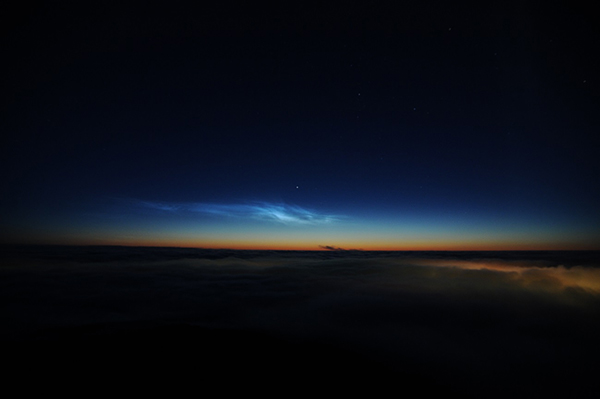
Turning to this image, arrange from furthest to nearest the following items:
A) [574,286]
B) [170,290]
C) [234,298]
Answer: [574,286] < [170,290] < [234,298]

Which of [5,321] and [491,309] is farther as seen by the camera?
[491,309]

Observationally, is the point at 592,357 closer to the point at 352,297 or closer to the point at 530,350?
the point at 530,350

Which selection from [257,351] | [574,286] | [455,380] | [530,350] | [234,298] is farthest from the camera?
[574,286]

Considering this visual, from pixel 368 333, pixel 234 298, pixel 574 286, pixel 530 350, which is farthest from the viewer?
pixel 574 286

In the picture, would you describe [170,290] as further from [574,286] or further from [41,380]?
[574,286]

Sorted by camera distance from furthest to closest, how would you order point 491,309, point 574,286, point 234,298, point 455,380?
point 574,286
point 234,298
point 491,309
point 455,380

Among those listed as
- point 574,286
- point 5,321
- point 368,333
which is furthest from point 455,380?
point 574,286

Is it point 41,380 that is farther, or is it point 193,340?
point 193,340

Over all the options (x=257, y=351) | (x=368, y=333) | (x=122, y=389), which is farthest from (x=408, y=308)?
(x=122, y=389)
